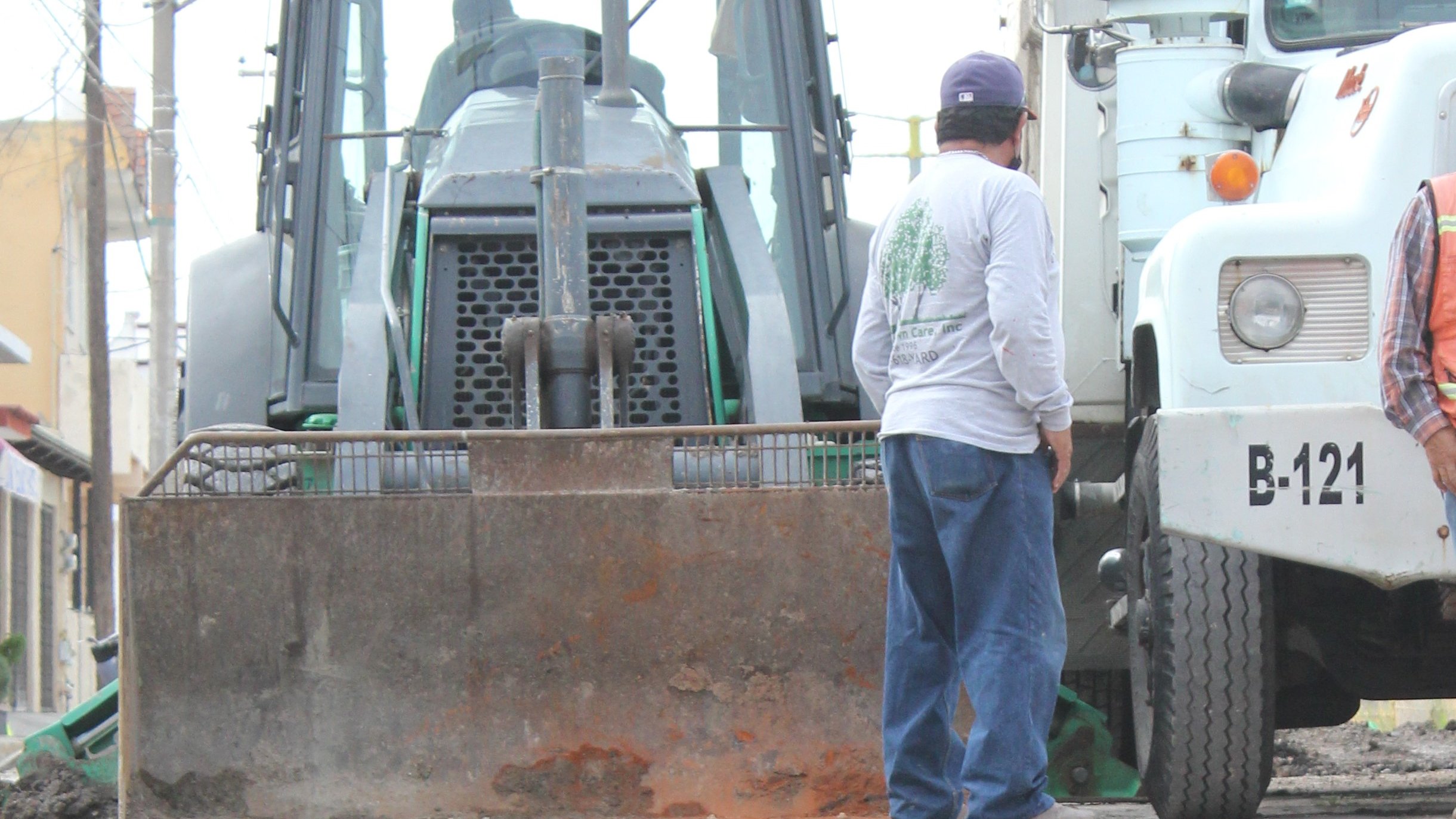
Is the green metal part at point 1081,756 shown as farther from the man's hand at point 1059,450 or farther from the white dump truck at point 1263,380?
the man's hand at point 1059,450

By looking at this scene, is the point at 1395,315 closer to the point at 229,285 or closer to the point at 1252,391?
the point at 1252,391

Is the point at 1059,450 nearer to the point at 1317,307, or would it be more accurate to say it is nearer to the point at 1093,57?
the point at 1317,307

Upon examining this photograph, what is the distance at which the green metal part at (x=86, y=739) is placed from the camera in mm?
5797

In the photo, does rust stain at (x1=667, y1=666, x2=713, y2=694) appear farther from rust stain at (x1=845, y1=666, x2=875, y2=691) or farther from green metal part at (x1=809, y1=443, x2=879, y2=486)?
green metal part at (x1=809, y1=443, x2=879, y2=486)

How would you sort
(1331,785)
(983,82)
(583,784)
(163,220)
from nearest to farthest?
(983,82) → (583,784) → (1331,785) → (163,220)

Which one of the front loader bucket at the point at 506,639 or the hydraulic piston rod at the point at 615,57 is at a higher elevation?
the hydraulic piston rod at the point at 615,57

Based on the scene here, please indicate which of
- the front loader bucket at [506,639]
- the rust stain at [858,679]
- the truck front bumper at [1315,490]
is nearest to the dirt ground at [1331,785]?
the rust stain at [858,679]

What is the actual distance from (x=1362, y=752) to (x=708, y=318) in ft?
14.1

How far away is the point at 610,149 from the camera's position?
A: 18.9 feet

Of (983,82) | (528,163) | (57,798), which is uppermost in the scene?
(528,163)

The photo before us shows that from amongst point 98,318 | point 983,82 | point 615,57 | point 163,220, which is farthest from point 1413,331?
point 98,318

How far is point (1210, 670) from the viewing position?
4285 millimetres

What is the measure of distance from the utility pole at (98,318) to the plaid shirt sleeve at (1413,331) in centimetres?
1614

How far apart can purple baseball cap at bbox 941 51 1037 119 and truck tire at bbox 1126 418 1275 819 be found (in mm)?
782
